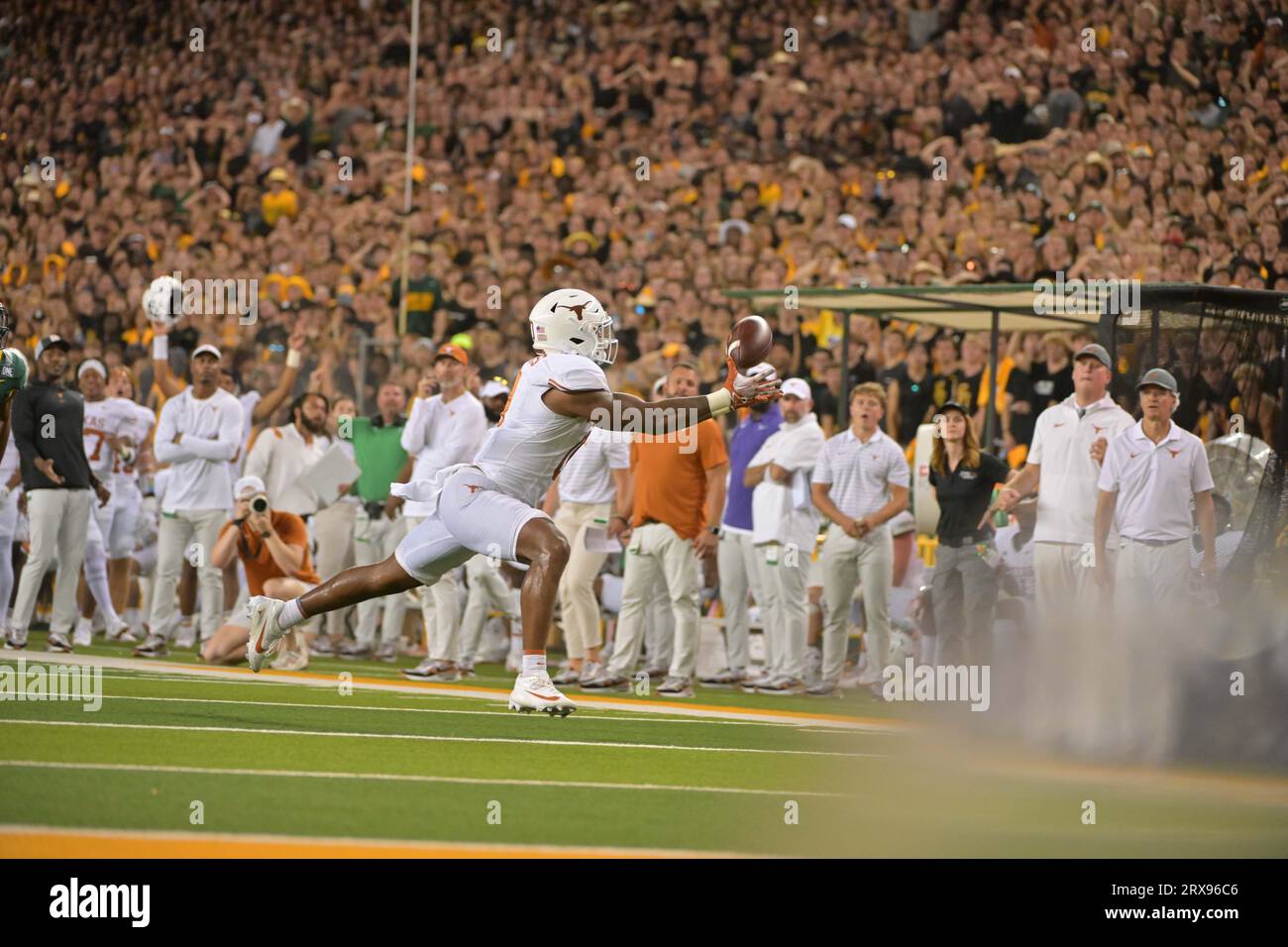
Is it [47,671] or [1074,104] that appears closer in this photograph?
[47,671]

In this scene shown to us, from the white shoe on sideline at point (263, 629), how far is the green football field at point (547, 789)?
32 centimetres

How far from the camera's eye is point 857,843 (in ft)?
19.8

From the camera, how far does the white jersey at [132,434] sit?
585 inches

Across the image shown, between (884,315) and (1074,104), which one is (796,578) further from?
(1074,104)

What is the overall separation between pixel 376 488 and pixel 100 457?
236cm

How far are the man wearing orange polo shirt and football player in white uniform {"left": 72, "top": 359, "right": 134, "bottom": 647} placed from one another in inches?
169

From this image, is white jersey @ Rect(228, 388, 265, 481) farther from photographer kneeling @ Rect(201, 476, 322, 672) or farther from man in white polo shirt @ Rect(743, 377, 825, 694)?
man in white polo shirt @ Rect(743, 377, 825, 694)

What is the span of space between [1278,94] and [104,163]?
555 inches

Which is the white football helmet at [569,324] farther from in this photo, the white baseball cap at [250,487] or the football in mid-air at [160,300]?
the football in mid-air at [160,300]

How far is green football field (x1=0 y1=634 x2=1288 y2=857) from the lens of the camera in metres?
5.82

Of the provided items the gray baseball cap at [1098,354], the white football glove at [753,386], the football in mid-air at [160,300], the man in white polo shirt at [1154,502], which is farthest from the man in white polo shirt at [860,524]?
the football in mid-air at [160,300]

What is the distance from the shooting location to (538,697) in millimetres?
8406

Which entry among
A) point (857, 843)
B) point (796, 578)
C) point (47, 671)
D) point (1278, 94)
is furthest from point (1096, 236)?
point (857, 843)

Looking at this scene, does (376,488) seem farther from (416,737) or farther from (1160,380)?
(1160,380)
